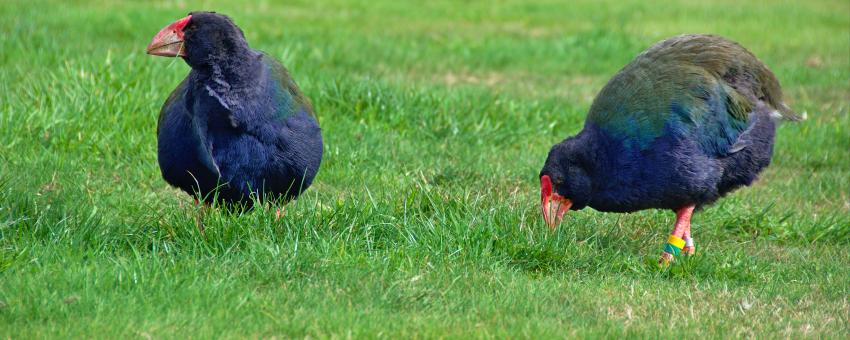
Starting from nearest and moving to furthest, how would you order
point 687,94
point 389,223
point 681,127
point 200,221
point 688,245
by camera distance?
point 200,221, point 389,223, point 681,127, point 687,94, point 688,245

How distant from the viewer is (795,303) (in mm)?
4355

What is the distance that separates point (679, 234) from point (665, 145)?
458 mm

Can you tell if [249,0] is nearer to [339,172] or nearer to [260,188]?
[339,172]

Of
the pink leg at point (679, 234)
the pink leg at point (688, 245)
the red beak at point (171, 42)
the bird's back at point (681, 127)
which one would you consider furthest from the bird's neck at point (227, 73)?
the pink leg at point (688, 245)

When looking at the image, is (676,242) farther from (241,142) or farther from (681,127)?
(241,142)

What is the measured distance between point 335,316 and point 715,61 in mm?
2415

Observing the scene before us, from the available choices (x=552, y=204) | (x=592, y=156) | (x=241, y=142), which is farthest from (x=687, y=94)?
(x=241, y=142)

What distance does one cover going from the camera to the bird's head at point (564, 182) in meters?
4.86

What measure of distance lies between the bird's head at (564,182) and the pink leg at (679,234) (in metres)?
0.41

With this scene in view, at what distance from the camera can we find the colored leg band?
486 centimetres

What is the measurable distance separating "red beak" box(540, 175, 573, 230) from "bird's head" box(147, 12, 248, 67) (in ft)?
4.70

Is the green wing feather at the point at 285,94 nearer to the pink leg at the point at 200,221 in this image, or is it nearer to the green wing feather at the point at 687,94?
the pink leg at the point at 200,221

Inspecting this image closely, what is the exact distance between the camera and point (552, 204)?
194 inches

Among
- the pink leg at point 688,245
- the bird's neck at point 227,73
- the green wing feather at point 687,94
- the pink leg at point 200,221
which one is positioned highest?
the bird's neck at point 227,73
